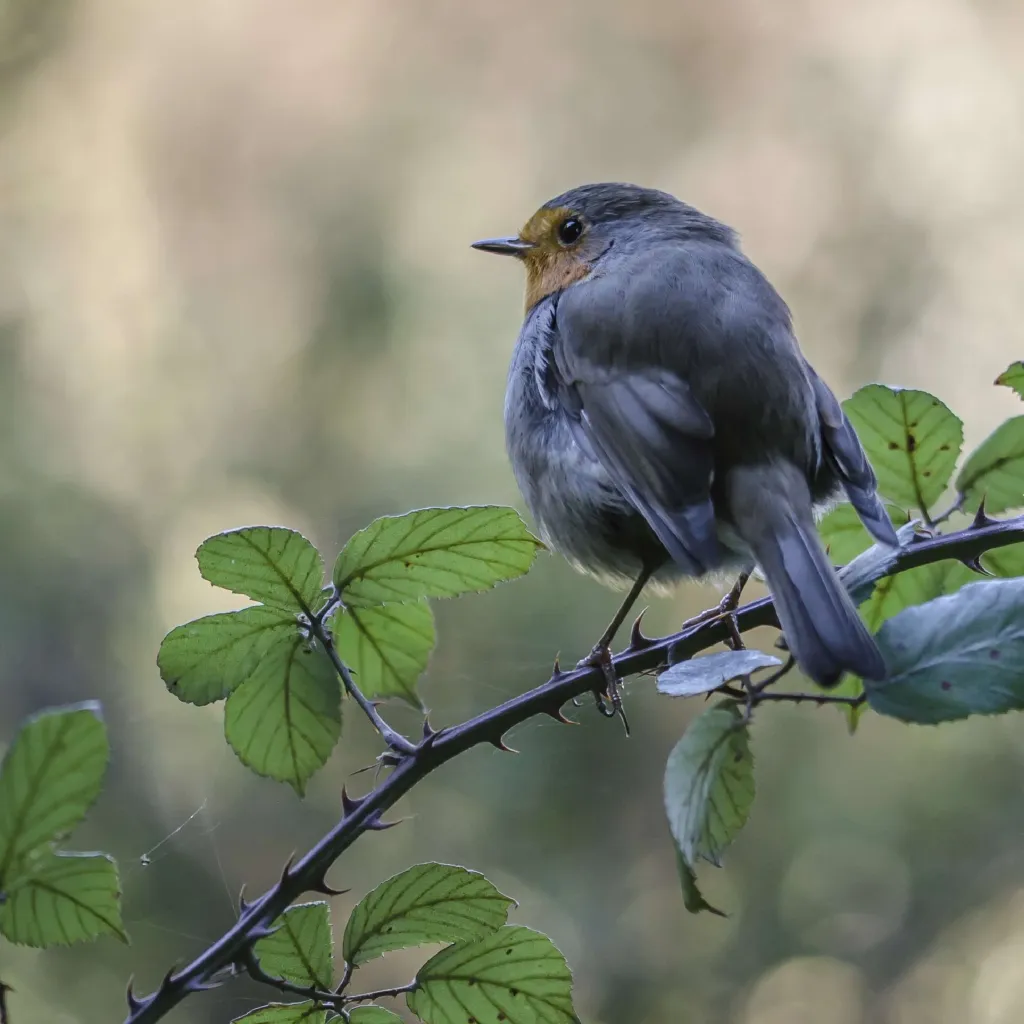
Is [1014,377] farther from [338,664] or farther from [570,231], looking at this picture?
[570,231]

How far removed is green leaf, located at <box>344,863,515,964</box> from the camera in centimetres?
83

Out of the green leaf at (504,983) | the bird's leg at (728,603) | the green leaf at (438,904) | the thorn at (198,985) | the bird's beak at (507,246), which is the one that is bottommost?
the green leaf at (504,983)

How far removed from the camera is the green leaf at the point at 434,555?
888 millimetres

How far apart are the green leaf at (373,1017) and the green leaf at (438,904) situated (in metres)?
0.04

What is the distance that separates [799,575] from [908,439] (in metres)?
0.19

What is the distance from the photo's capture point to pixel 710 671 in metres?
0.79

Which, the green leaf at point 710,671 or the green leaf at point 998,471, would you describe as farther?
the green leaf at point 998,471

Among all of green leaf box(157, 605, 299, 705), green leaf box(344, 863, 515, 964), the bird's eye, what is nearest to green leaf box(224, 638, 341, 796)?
green leaf box(157, 605, 299, 705)

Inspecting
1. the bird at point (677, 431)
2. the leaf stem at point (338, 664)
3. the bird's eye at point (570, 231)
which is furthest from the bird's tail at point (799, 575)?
the bird's eye at point (570, 231)

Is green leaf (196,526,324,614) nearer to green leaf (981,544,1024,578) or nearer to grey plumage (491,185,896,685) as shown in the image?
grey plumage (491,185,896,685)

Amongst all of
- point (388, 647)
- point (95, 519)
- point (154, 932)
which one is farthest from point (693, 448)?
point (95, 519)

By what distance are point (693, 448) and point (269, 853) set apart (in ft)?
8.03

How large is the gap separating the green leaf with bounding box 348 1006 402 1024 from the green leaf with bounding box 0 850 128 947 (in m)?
0.19

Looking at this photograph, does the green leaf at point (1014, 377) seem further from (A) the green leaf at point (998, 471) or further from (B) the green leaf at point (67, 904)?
(B) the green leaf at point (67, 904)
